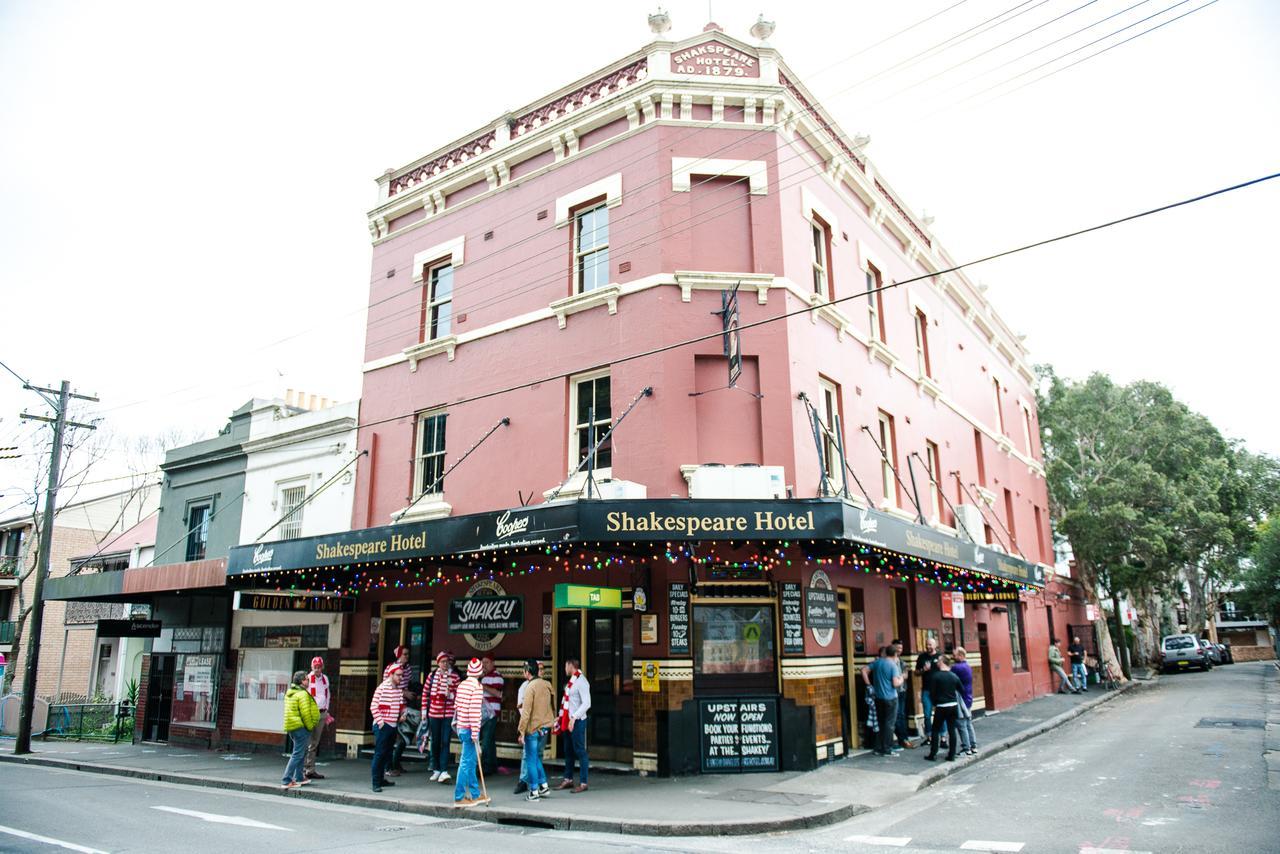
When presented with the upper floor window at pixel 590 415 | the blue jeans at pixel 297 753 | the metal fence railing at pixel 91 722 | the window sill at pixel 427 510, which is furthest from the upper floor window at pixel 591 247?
the metal fence railing at pixel 91 722

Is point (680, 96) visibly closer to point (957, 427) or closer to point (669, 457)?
point (669, 457)

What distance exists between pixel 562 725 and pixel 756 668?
305 centimetres

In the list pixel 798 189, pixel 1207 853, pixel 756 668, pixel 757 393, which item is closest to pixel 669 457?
pixel 757 393

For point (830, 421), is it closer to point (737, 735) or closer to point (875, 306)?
point (875, 306)

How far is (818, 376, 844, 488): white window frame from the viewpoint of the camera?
1454 cm

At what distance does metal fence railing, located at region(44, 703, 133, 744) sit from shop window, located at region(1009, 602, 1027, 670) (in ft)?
77.6

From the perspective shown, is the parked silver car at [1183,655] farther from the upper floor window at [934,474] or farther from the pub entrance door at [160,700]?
the pub entrance door at [160,700]

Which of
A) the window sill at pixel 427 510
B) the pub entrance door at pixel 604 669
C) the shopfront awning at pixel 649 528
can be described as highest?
the window sill at pixel 427 510

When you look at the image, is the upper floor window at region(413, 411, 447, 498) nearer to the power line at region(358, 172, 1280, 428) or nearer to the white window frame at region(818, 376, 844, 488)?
the power line at region(358, 172, 1280, 428)

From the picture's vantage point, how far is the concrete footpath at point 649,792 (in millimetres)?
9422

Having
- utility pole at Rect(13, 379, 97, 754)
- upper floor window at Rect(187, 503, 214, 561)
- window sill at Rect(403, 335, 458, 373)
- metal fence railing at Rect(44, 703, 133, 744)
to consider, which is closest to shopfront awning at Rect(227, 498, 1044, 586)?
window sill at Rect(403, 335, 458, 373)

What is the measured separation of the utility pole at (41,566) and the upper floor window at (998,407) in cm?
2482

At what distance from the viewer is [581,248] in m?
15.6

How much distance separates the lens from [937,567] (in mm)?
15844
